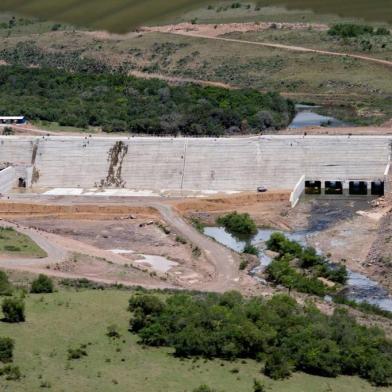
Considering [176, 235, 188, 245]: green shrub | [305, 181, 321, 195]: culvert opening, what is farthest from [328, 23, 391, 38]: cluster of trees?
[176, 235, 188, 245]: green shrub

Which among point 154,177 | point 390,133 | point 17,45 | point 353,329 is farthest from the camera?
point 17,45

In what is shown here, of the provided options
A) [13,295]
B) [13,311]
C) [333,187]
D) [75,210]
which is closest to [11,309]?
[13,311]

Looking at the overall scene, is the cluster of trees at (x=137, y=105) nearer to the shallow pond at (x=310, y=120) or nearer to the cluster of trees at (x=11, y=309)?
the shallow pond at (x=310, y=120)

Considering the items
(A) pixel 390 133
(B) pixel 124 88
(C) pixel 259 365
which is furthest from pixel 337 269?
(B) pixel 124 88

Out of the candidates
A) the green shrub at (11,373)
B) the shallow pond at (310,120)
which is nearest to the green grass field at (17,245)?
the green shrub at (11,373)

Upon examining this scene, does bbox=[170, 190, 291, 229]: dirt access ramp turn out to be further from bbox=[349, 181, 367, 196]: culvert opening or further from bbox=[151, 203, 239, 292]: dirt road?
bbox=[349, 181, 367, 196]: culvert opening

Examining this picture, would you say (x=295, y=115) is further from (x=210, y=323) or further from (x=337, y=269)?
(x=210, y=323)
